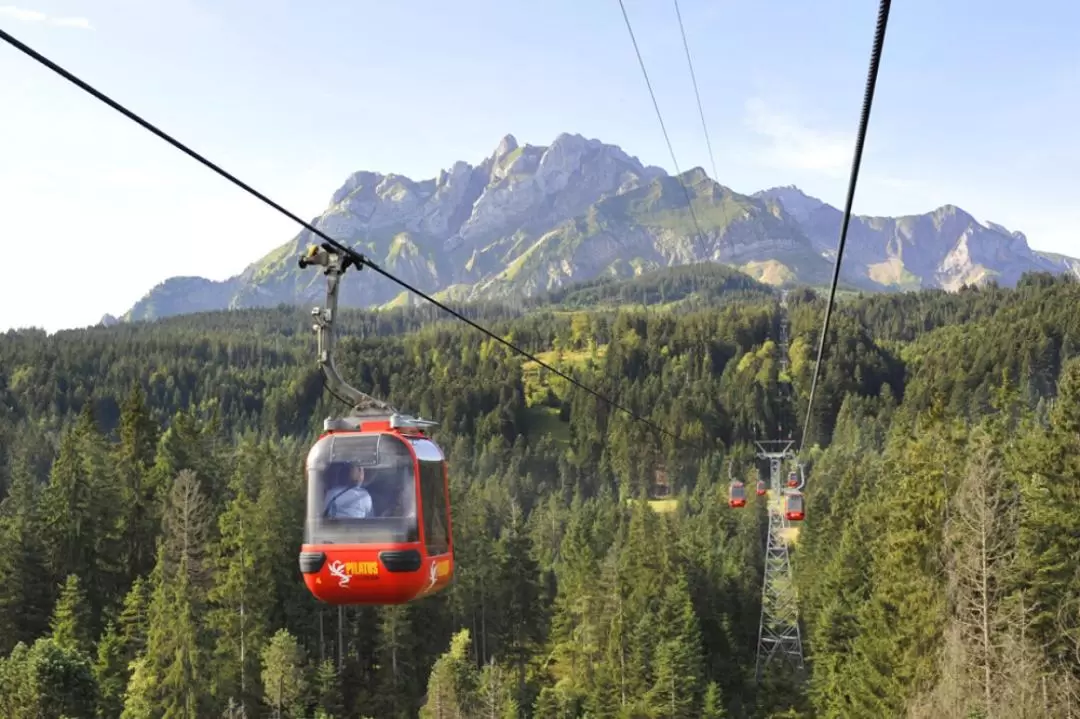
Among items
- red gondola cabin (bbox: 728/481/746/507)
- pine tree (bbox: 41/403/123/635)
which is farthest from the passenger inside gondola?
pine tree (bbox: 41/403/123/635)

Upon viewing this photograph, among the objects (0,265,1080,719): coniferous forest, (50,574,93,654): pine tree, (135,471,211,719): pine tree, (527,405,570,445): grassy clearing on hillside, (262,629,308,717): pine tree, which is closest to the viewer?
(0,265,1080,719): coniferous forest

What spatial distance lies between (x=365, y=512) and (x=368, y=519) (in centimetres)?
13

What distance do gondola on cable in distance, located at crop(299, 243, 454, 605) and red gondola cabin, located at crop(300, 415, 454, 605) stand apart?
0.02 meters

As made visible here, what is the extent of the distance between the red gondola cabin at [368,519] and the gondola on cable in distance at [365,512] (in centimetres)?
2

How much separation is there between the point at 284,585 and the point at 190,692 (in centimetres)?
1202

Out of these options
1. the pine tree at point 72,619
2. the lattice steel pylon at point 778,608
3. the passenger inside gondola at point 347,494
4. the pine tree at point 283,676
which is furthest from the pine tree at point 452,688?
the passenger inside gondola at point 347,494

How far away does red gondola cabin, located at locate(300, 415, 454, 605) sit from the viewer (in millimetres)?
14242

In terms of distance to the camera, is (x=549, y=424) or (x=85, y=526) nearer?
(x=85, y=526)

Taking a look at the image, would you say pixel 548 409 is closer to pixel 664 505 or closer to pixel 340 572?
pixel 664 505

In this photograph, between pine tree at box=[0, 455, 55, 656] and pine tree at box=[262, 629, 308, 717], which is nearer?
pine tree at box=[262, 629, 308, 717]

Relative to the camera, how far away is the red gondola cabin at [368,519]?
14.2 metres

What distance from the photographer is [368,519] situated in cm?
1443

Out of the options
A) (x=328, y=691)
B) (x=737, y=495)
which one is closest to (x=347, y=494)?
(x=737, y=495)

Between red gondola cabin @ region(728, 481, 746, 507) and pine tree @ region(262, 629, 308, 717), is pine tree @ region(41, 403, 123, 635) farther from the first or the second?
red gondola cabin @ region(728, 481, 746, 507)
